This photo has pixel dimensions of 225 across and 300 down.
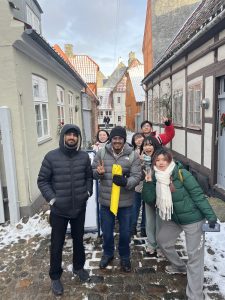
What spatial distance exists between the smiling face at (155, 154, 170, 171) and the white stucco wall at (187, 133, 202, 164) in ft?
14.0

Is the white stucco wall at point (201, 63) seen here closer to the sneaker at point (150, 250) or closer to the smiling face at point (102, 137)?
the smiling face at point (102, 137)

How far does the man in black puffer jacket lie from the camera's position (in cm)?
272

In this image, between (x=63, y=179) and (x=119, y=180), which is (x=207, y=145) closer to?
(x=119, y=180)

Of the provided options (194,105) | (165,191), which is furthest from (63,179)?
(194,105)

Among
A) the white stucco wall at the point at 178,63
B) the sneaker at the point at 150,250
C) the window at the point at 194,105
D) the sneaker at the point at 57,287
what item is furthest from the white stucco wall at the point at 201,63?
the sneaker at the point at 57,287

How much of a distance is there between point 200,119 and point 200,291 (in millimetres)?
4812

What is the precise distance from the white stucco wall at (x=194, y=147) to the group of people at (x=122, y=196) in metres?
3.85

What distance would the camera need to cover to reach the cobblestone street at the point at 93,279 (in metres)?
2.77

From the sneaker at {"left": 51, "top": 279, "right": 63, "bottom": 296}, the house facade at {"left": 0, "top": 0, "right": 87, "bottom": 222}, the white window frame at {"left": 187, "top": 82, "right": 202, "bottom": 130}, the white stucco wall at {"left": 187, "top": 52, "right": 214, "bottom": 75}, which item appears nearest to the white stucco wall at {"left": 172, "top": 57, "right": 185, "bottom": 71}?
the white stucco wall at {"left": 187, "top": 52, "right": 214, "bottom": 75}

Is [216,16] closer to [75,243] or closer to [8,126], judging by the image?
[8,126]

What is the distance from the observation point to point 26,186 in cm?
463

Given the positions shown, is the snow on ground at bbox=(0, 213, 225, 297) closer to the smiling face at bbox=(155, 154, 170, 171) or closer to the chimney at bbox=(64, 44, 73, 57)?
the smiling face at bbox=(155, 154, 170, 171)

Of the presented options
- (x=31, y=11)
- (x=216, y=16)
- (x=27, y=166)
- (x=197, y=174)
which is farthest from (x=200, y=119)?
(x=31, y=11)

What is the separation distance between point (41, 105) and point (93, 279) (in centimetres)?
430
